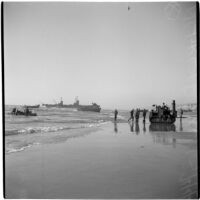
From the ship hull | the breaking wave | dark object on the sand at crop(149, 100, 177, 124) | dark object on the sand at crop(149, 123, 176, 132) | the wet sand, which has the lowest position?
the wet sand

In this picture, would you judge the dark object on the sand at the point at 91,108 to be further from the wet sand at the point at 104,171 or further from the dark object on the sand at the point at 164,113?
the dark object on the sand at the point at 164,113

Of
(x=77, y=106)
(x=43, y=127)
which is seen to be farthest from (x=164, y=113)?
(x=43, y=127)

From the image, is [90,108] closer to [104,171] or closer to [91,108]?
[91,108]

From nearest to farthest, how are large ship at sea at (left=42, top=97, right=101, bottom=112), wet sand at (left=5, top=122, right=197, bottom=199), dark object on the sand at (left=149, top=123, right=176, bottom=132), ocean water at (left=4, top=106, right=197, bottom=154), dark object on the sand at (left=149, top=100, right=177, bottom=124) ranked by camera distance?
1. wet sand at (left=5, top=122, right=197, bottom=199)
2. ocean water at (left=4, top=106, right=197, bottom=154)
3. large ship at sea at (left=42, top=97, right=101, bottom=112)
4. dark object on the sand at (left=149, top=100, right=177, bottom=124)
5. dark object on the sand at (left=149, top=123, right=176, bottom=132)

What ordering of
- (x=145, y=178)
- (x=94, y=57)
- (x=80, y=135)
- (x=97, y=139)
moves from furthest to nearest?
(x=80, y=135) → (x=97, y=139) → (x=94, y=57) → (x=145, y=178)

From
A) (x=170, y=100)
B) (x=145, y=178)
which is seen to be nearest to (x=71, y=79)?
(x=170, y=100)

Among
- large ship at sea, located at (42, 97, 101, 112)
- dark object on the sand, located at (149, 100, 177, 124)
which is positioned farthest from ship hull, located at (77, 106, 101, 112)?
dark object on the sand, located at (149, 100, 177, 124)

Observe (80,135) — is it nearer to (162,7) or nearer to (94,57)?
(94,57)

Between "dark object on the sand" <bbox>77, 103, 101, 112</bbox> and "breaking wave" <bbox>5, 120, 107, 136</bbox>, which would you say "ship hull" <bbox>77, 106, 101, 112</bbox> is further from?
"breaking wave" <bbox>5, 120, 107, 136</bbox>
